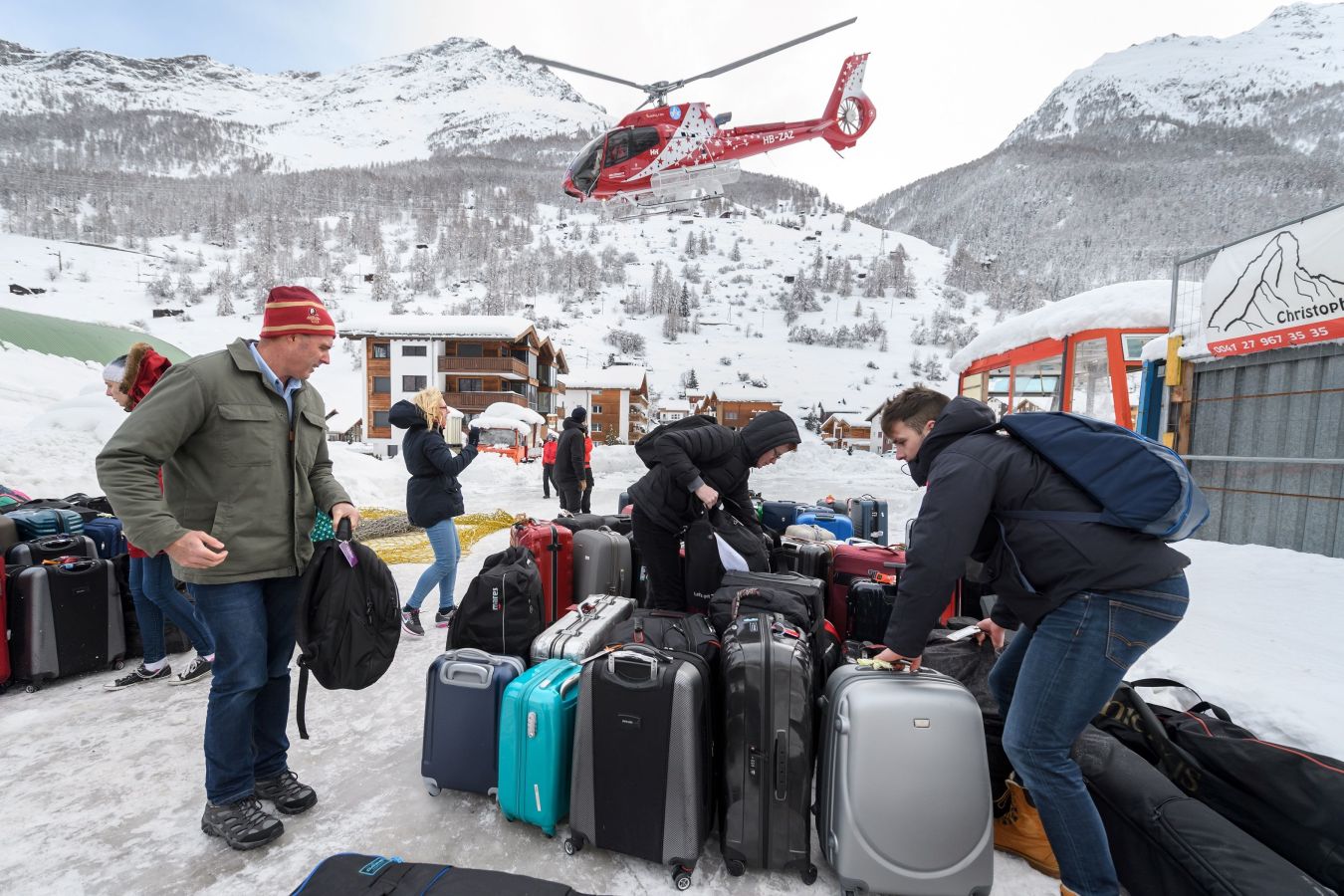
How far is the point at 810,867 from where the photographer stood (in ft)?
6.53

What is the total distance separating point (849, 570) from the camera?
3811 mm

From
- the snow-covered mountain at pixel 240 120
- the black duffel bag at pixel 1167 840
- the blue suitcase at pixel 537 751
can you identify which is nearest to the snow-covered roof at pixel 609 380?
the blue suitcase at pixel 537 751

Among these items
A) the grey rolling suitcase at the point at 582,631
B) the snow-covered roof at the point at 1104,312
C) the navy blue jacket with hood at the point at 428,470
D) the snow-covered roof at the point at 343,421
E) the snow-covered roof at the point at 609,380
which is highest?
the snow-covered roof at the point at 1104,312

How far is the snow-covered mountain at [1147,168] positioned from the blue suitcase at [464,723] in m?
71.9

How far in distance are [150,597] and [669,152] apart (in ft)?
48.6

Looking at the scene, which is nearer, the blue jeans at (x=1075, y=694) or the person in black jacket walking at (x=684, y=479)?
the blue jeans at (x=1075, y=694)

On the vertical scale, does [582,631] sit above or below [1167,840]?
above

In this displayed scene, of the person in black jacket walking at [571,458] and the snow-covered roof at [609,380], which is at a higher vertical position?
the snow-covered roof at [609,380]

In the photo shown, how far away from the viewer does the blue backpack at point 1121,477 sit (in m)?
1.60

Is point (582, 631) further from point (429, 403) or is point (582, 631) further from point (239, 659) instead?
point (429, 403)

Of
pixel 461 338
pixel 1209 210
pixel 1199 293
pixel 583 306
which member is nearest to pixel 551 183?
pixel 583 306

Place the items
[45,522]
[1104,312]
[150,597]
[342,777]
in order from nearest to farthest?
[342,777]
[150,597]
[45,522]
[1104,312]

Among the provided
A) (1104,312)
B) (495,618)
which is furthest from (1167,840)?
(1104,312)

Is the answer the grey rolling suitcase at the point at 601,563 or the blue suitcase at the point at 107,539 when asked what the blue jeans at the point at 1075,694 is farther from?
the blue suitcase at the point at 107,539
